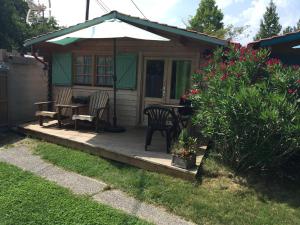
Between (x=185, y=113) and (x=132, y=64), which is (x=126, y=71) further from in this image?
(x=185, y=113)

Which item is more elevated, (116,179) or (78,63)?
(78,63)

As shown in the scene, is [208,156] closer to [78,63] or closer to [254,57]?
[254,57]

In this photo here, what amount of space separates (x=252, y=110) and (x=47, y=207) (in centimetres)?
274

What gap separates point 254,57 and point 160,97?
3277mm

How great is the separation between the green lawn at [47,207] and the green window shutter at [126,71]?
3886 mm

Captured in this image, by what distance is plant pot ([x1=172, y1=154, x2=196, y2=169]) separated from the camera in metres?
4.66

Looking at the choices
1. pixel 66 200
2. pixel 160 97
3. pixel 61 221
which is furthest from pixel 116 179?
pixel 160 97

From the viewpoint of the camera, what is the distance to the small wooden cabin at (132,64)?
703cm

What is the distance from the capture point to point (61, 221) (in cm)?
346

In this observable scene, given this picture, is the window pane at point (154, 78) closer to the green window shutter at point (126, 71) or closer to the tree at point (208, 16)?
the green window shutter at point (126, 71)

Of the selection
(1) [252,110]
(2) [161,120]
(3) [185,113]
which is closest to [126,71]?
(3) [185,113]

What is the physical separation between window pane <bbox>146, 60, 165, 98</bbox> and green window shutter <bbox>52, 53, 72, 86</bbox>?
234cm

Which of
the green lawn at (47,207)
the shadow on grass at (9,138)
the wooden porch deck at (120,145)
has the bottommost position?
the green lawn at (47,207)

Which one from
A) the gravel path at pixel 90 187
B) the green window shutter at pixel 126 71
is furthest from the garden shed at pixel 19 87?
the green window shutter at pixel 126 71
